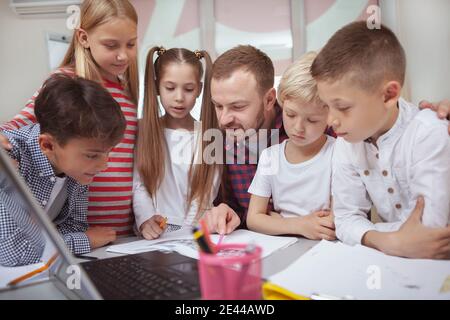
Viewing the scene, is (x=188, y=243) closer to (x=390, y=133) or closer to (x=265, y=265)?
(x=265, y=265)

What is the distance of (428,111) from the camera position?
2.19 ft

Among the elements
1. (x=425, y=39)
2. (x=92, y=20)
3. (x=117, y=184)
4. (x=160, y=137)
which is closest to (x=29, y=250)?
(x=117, y=184)

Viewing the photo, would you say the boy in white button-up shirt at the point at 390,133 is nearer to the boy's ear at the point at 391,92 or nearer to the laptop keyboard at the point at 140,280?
the boy's ear at the point at 391,92

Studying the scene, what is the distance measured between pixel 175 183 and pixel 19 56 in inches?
31.2

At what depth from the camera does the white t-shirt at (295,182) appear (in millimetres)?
866

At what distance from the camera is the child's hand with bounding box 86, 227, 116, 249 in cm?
77

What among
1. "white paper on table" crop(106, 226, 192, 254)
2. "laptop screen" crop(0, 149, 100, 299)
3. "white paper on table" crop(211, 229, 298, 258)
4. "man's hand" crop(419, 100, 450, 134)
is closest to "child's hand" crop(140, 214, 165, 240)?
"white paper on table" crop(106, 226, 192, 254)

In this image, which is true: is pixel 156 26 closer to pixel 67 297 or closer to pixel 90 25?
pixel 90 25

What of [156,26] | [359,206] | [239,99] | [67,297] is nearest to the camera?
[67,297]

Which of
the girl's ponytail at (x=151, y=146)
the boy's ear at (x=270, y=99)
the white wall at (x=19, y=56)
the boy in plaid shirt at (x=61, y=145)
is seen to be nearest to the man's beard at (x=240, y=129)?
the boy's ear at (x=270, y=99)

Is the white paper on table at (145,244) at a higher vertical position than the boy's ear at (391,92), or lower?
lower

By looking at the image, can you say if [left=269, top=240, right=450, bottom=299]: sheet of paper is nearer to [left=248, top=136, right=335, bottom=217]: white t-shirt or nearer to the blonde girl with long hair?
[left=248, top=136, right=335, bottom=217]: white t-shirt

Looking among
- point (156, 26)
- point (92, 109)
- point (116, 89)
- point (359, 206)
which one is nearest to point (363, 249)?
point (359, 206)

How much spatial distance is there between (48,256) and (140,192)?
42 cm
